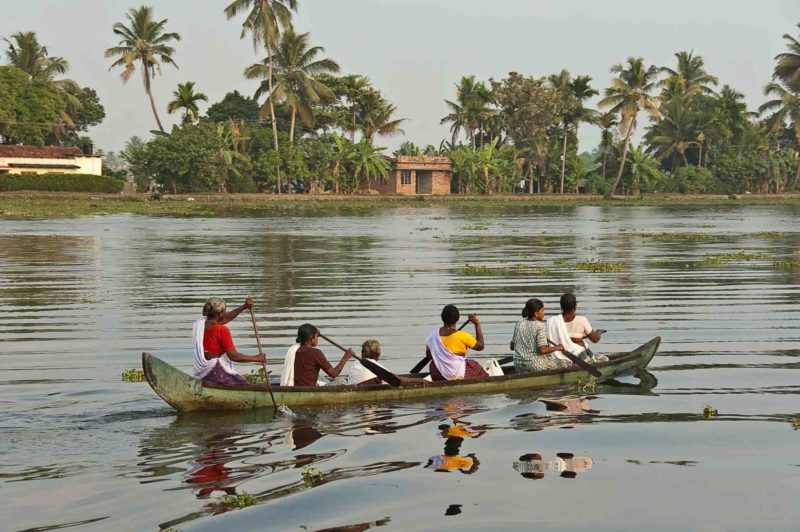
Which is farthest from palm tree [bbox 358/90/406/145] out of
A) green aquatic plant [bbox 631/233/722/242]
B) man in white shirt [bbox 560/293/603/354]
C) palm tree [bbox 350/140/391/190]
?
man in white shirt [bbox 560/293/603/354]

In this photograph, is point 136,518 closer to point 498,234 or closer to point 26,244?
point 26,244

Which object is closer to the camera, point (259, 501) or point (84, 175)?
point (259, 501)

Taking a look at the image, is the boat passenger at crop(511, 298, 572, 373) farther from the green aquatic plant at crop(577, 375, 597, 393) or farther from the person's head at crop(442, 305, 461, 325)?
the person's head at crop(442, 305, 461, 325)

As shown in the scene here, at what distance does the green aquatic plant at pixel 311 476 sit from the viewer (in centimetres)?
1013

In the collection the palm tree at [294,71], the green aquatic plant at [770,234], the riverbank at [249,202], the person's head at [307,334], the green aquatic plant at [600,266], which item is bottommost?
the green aquatic plant at [600,266]

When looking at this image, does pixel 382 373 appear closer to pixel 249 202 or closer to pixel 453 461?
pixel 453 461

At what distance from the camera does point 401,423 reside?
1267 cm

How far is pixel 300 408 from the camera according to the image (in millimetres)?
13016

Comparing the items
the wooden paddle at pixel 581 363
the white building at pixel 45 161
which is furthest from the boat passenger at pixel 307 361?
the white building at pixel 45 161

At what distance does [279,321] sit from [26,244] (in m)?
22.3

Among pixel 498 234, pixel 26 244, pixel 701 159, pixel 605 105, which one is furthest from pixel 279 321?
pixel 701 159

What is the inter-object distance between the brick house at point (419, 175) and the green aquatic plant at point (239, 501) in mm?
85377

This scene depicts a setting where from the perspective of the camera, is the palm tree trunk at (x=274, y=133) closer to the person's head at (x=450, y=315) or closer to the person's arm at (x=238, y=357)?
the person's head at (x=450, y=315)

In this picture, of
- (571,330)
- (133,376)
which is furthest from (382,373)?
(133,376)
